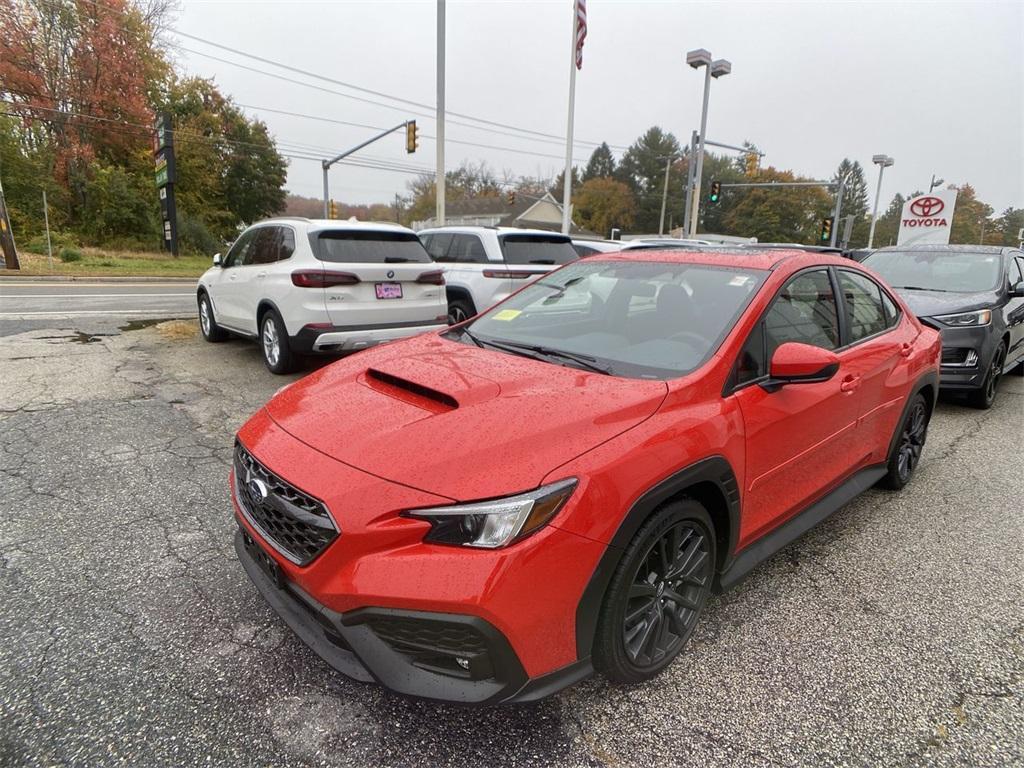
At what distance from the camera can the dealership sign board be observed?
2281 centimetres

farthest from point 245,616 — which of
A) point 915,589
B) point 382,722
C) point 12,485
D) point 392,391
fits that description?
point 915,589

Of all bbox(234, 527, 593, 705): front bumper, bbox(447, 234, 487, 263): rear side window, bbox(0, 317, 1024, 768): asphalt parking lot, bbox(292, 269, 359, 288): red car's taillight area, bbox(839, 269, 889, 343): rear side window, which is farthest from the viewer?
bbox(447, 234, 487, 263): rear side window

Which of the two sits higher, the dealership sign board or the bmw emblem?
the dealership sign board

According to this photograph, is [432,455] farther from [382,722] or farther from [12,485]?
[12,485]

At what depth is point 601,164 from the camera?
8981cm

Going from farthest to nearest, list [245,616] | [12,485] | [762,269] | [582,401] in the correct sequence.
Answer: [12,485], [762,269], [245,616], [582,401]

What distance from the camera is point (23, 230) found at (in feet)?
87.6

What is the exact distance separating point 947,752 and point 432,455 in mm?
1938

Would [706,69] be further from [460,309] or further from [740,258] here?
[740,258]

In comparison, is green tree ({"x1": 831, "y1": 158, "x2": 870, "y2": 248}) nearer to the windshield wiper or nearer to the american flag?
the american flag

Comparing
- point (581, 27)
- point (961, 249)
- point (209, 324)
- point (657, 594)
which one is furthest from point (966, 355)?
point (581, 27)

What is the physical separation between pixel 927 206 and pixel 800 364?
89.5ft

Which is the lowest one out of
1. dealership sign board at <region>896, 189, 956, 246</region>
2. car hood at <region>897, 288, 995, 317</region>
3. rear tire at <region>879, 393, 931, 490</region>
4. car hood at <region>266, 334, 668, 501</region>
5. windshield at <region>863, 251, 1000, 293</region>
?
rear tire at <region>879, 393, 931, 490</region>

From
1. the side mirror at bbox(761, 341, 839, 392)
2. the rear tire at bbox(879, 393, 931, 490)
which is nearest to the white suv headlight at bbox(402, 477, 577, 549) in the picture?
the side mirror at bbox(761, 341, 839, 392)
